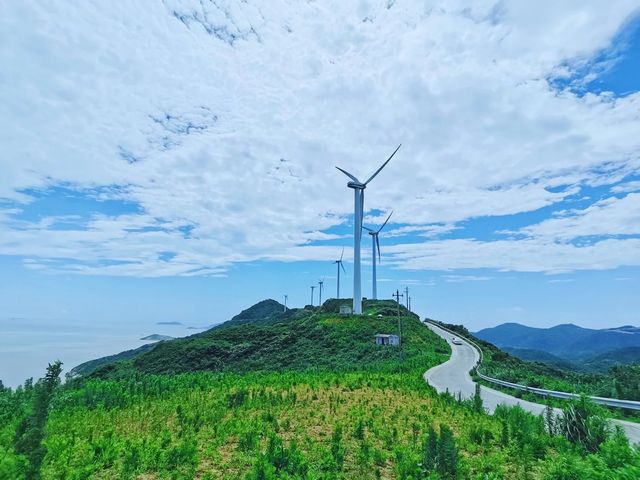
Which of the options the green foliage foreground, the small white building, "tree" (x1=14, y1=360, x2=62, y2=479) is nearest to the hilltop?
the small white building

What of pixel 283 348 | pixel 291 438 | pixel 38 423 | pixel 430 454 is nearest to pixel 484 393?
pixel 291 438

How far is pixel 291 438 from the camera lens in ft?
39.0

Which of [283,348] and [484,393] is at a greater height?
[283,348]

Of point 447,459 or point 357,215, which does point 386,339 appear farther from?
point 447,459

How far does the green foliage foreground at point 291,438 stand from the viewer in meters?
8.50

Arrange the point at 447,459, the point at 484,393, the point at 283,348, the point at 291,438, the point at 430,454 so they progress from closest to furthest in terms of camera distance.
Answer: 1. the point at 447,459
2. the point at 430,454
3. the point at 291,438
4. the point at 484,393
5. the point at 283,348

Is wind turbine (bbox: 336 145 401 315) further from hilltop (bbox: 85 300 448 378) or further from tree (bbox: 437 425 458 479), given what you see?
tree (bbox: 437 425 458 479)

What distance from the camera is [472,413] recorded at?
15961 millimetres

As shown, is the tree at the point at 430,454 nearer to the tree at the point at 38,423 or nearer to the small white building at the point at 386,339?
the tree at the point at 38,423

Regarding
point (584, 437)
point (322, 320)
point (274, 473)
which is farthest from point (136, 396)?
point (322, 320)

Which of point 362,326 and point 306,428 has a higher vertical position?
point 362,326

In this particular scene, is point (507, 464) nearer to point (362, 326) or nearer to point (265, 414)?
point (265, 414)

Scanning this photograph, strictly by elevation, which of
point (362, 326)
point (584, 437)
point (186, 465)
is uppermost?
point (362, 326)

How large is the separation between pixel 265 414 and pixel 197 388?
28.5ft
